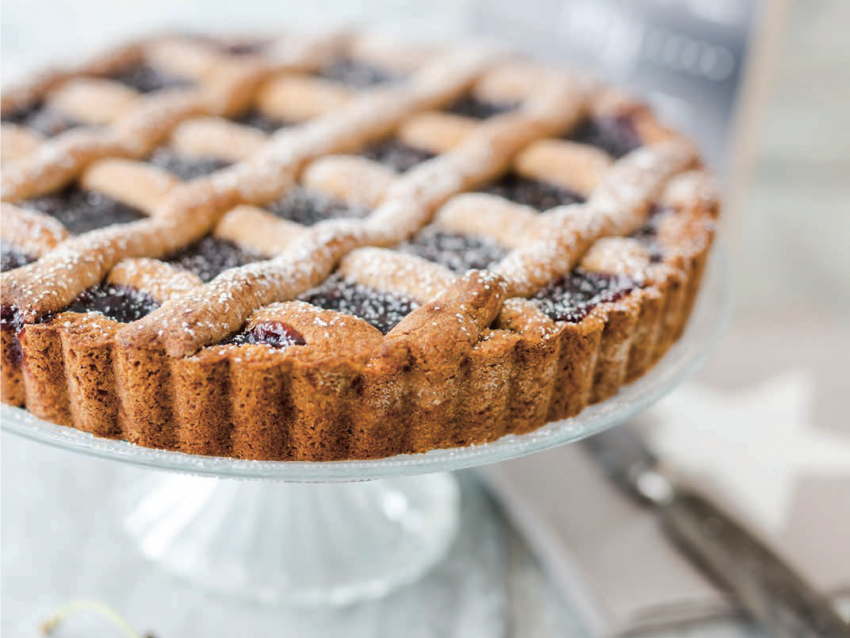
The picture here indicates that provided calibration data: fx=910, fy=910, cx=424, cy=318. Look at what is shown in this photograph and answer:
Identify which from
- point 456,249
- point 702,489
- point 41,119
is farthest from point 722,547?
point 41,119

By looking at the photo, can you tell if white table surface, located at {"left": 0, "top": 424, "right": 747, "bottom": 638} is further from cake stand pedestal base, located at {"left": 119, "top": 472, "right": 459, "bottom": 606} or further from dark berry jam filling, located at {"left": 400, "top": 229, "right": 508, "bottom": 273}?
dark berry jam filling, located at {"left": 400, "top": 229, "right": 508, "bottom": 273}

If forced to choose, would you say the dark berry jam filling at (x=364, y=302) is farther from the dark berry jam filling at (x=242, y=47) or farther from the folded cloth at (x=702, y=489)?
the dark berry jam filling at (x=242, y=47)

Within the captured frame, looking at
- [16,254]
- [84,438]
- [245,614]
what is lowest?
[245,614]

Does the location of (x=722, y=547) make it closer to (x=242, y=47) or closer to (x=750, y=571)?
(x=750, y=571)

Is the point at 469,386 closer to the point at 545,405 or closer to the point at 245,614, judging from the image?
the point at 545,405

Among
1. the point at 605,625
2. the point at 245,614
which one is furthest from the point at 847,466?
the point at 245,614
